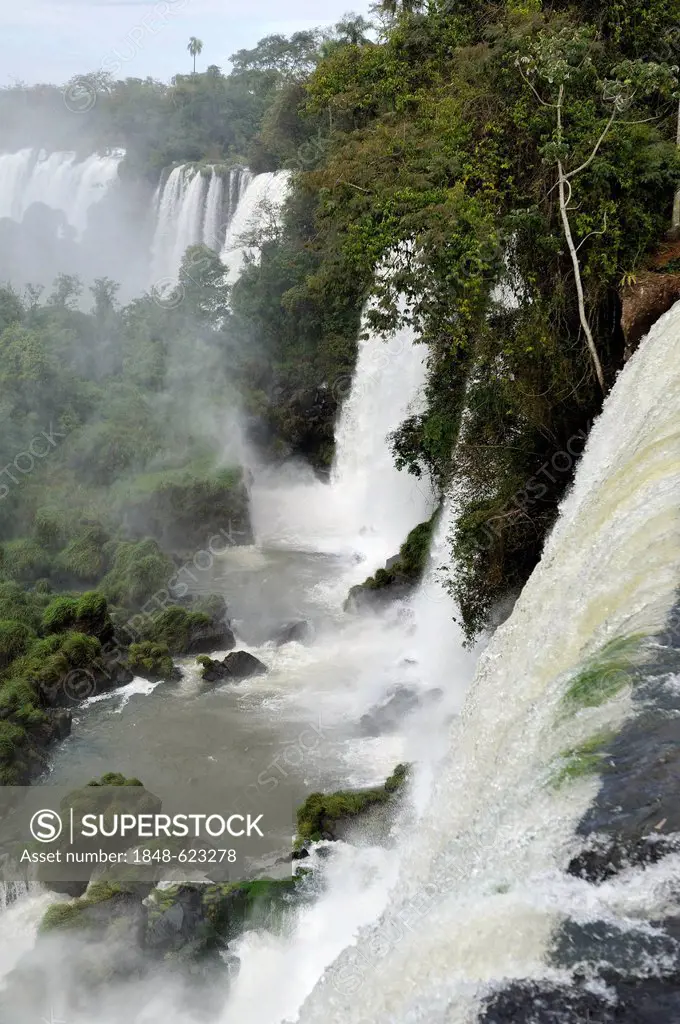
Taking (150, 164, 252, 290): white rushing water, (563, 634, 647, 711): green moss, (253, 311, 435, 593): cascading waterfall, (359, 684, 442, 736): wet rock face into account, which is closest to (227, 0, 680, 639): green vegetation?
(359, 684, 442, 736): wet rock face

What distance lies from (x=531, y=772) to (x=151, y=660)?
8087 millimetres

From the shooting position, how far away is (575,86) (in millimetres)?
9539

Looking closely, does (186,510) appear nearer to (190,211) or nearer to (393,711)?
(393,711)

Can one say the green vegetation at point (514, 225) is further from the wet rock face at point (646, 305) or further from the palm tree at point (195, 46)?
the palm tree at point (195, 46)

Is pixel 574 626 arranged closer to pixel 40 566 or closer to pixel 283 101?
pixel 40 566

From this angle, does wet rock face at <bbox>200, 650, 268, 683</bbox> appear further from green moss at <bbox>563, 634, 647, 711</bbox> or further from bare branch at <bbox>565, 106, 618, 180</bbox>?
green moss at <bbox>563, 634, 647, 711</bbox>

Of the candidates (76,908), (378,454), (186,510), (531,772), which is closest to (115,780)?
(76,908)

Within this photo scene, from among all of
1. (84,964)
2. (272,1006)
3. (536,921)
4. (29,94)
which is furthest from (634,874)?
(29,94)

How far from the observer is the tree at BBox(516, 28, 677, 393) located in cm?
865

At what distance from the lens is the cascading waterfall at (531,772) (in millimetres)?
2982

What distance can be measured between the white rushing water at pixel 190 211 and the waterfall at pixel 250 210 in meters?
0.37

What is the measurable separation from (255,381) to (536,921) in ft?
52.9

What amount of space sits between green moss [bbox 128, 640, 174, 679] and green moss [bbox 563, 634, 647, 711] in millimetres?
7848

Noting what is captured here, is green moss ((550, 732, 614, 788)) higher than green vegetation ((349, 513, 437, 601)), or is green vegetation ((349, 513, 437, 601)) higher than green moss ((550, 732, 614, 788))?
green moss ((550, 732, 614, 788))
